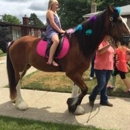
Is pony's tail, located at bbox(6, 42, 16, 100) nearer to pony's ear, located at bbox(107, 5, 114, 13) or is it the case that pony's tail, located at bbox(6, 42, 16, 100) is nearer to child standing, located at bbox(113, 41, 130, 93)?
pony's ear, located at bbox(107, 5, 114, 13)

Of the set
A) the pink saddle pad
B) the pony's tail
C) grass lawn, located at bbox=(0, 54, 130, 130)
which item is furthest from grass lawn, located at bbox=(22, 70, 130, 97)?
the pink saddle pad

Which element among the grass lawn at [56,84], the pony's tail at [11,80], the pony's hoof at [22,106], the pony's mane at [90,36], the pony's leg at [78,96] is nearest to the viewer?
the pony's mane at [90,36]

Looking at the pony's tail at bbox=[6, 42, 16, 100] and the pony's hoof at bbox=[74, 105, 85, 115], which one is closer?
the pony's hoof at bbox=[74, 105, 85, 115]

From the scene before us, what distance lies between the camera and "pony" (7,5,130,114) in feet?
13.8

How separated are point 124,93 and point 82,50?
2440 millimetres

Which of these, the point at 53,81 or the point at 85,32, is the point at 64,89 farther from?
the point at 85,32


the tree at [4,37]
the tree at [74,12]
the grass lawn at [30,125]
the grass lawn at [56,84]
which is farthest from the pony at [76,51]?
the tree at [74,12]

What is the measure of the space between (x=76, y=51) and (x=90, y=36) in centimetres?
39

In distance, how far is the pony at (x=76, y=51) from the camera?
4207 mm

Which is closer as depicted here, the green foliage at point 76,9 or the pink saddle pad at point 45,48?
the pink saddle pad at point 45,48

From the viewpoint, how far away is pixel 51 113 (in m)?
4.98

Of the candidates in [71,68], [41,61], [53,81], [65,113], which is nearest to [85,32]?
[71,68]

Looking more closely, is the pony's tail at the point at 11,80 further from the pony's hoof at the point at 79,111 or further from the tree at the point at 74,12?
the tree at the point at 74,12

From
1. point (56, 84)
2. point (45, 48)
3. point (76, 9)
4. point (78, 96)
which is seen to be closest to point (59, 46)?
point (45, 48)
